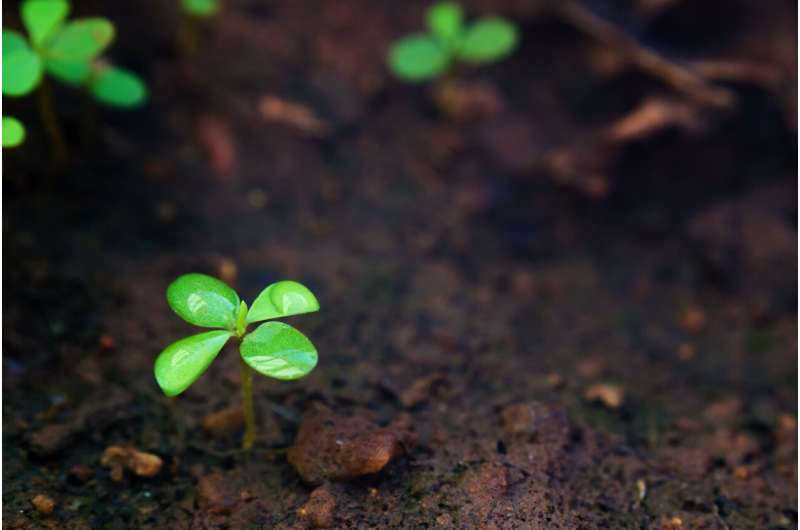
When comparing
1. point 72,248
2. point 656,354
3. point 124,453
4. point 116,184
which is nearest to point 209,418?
point 124,453

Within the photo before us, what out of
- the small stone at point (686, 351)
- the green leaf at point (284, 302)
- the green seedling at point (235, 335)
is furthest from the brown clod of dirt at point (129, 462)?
the small stone at point (686, 351)

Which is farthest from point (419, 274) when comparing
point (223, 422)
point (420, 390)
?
point (223, 422)

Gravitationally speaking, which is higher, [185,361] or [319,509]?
[185,361]

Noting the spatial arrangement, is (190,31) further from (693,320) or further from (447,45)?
(693,320)

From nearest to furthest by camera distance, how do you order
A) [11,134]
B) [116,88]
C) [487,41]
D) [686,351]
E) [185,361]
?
[185,361] → [11,134] → [116,88] → [686,351] → [487,41]

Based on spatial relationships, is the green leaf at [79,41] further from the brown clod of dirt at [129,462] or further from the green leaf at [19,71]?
the brown clod of dirt at [129,462]

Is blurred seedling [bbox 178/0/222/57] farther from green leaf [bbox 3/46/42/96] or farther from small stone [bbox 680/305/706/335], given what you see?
small stone [bbox 680/305/706/335]

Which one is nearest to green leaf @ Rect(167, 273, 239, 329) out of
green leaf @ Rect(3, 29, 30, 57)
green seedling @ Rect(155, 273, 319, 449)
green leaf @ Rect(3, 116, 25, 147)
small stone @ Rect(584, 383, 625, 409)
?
green seedling @ Rect(155, 273, 319, 449)

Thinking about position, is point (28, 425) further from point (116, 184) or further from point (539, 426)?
point (539, 426)
